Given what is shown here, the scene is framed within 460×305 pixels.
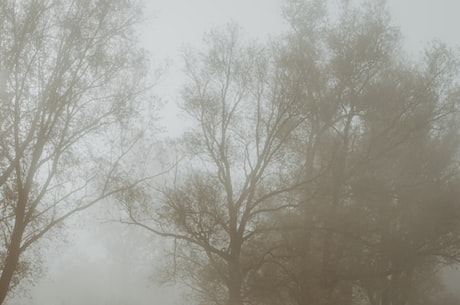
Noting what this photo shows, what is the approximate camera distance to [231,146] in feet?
62.4

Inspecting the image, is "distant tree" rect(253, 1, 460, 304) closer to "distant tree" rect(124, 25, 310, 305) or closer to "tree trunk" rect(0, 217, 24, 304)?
"distant tree" rect(124, 25, 310, 305)

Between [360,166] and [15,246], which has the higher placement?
[360,166]

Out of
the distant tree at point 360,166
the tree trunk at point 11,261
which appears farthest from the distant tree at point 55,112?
the distant tree at point 360,166

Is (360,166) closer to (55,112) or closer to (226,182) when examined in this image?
(226,182)

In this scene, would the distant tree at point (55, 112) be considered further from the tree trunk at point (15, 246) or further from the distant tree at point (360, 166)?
the distant tree at point (360, 166)

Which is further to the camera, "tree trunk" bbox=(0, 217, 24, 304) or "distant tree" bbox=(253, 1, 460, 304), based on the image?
"distant tree" bbox=(253, 1, 460, 304)

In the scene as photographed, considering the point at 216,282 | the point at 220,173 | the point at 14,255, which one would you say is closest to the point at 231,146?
the point at 220,173

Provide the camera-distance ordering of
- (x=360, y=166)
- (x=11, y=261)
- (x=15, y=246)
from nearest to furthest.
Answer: (x=11, y=261)
(x=15, y=246)
(x=360, y=166)

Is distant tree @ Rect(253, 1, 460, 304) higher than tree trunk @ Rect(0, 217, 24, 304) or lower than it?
higher

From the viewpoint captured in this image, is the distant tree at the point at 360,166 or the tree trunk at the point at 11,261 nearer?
the tree trunk at the point at 11,261

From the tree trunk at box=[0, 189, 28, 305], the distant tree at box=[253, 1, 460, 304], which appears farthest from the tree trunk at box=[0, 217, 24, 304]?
the distant tree at box=[253, 1, 460, 304]

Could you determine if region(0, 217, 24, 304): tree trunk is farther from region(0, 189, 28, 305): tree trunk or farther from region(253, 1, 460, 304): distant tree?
region(253, 1, 460, 304): distant tree

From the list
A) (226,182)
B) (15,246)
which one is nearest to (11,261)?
(15,246)

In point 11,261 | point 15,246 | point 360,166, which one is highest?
point 360,166
